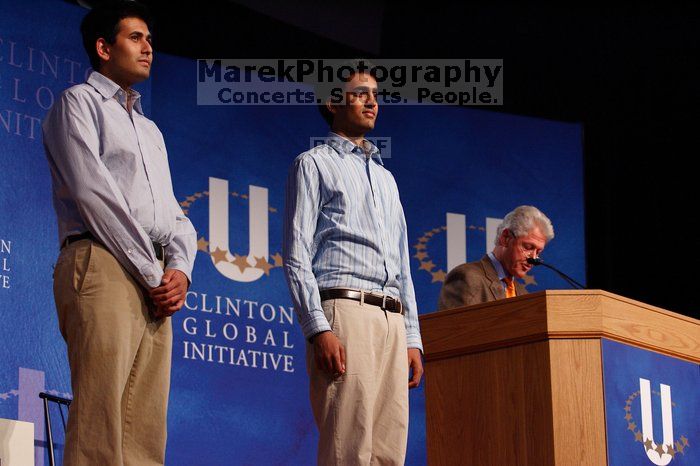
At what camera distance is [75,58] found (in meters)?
4.58

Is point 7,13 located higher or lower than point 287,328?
higher

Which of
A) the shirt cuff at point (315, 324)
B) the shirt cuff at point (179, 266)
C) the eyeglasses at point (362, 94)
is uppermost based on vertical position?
the eyeglasses at point (362, 94)

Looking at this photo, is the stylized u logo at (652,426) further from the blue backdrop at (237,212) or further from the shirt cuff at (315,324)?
the blue backdrop at (237,212)

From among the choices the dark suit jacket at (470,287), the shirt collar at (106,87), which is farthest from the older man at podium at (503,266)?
the shirt collar at (106,87)

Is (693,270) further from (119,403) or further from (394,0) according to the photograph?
(119,403)

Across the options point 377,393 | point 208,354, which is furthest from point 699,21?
point 377,393

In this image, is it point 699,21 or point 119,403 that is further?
point 699,21

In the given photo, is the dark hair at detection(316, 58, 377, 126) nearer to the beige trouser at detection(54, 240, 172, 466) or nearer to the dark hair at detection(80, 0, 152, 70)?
the dark hair at detection(80, 0, 152, 70)

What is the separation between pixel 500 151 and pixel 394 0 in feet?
3.35

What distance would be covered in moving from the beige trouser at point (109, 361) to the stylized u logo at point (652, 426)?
1.64 m

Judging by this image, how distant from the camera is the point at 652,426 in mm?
3461

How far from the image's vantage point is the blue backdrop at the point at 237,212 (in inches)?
168

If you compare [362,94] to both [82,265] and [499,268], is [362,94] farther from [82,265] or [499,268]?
[499,268]

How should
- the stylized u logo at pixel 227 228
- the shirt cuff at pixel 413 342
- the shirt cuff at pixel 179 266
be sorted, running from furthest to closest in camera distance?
the stylized u logo at pixel 227 228, the shirt cuff at pixel 413 342, the shirt cuff at pixel 179 266
